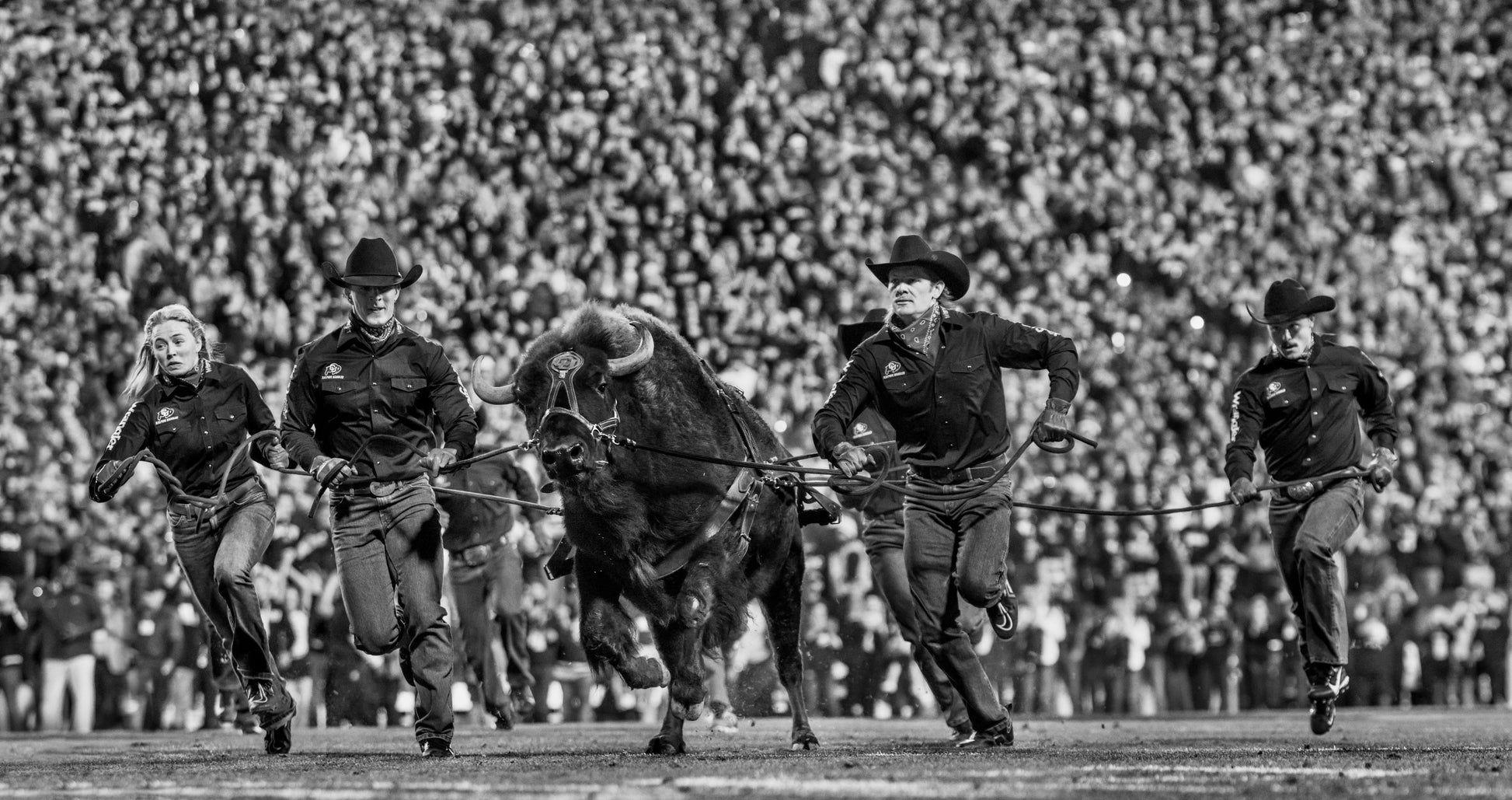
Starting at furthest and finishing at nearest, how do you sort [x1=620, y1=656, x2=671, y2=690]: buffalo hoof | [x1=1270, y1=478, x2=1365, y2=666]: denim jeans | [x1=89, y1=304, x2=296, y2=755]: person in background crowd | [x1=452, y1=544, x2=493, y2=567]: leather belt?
[x1=452, y1=544, x2=493, y2=567]: leather belt < [x1=1270, y1=478, x2=1365, y2=666]: denim jeans < [x1=89, y1=304, x2=296, y2=755]: person in background crowd < [x1=620, y1=656, x2=671, y2=690]: buffalo hoof

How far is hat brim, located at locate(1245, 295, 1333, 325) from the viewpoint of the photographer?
35.2 ft

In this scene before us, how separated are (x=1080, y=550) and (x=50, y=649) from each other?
31.2 ft

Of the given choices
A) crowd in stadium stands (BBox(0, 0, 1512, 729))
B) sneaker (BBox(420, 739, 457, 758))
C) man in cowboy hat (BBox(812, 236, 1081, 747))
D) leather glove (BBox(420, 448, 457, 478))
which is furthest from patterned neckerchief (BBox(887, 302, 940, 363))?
crowd in stadium stands (BBox(0, 0, 1512, 729))

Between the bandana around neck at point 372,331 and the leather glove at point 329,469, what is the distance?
0.60 meters

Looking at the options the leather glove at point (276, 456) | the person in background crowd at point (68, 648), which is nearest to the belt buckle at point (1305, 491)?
the leather glove at point (276, 456)

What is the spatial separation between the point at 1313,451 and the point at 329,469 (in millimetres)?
5335

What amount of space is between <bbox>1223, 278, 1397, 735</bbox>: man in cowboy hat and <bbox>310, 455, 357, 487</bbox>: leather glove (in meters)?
4.63

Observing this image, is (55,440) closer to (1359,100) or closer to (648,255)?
(648,255)

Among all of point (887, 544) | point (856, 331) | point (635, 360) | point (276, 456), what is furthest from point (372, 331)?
point (887, 544)

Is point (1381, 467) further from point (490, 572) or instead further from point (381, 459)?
point (490, 572)

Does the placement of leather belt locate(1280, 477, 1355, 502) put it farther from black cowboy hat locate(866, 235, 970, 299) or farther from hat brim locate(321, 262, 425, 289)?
hat brim locate(321, 262, 425, 289)

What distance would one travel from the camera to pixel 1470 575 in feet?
66.2

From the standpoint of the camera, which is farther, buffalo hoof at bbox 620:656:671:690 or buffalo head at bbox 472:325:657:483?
buffalo hoof at bbox 620:656:671:690

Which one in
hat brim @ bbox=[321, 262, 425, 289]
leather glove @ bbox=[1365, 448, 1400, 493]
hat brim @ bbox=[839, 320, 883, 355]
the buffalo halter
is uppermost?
hat brim @ bbox=[839, 320, 883, 355]
